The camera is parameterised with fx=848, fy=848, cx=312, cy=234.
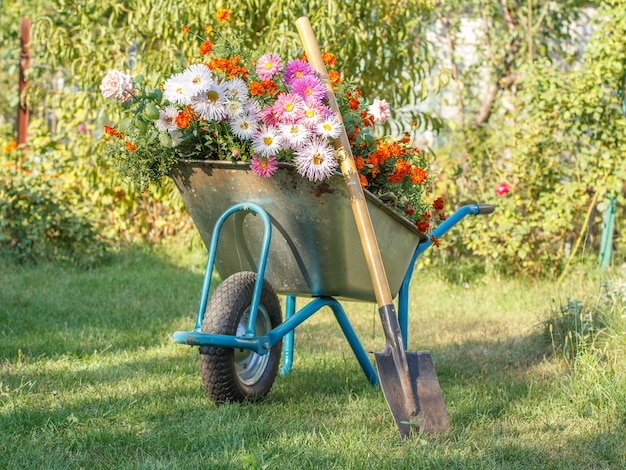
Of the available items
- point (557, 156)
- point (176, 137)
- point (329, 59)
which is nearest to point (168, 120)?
point (176, 137)

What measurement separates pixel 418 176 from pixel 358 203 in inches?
12.5

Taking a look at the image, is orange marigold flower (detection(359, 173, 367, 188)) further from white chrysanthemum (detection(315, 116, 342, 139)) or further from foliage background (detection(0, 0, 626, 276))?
foliage background (detection(0, 0, 626, 276))

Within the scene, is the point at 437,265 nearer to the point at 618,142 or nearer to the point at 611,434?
the point at 618,142

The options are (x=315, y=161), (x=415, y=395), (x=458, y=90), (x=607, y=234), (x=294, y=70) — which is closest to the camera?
(x=315, y=161)


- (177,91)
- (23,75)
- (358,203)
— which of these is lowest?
(358,203)

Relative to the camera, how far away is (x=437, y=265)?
5.73 m

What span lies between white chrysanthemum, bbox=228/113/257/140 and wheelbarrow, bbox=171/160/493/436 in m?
0.09

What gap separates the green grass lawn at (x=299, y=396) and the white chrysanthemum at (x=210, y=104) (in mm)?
889

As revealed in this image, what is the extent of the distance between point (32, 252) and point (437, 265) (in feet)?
8.80

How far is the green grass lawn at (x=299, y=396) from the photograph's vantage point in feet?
7.41

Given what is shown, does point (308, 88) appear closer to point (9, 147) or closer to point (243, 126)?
point (243, 126)

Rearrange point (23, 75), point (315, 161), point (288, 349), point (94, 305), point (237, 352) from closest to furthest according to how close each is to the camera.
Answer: point (315, 161) < point (237, 352) < point (288, 349) < point (94, 305) < point (23, 75)

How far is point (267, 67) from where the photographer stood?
8.46 feet

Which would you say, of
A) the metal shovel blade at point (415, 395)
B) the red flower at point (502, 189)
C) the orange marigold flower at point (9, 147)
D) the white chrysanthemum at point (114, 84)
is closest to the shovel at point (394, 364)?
the metal shovel blade at point (415, 395)
